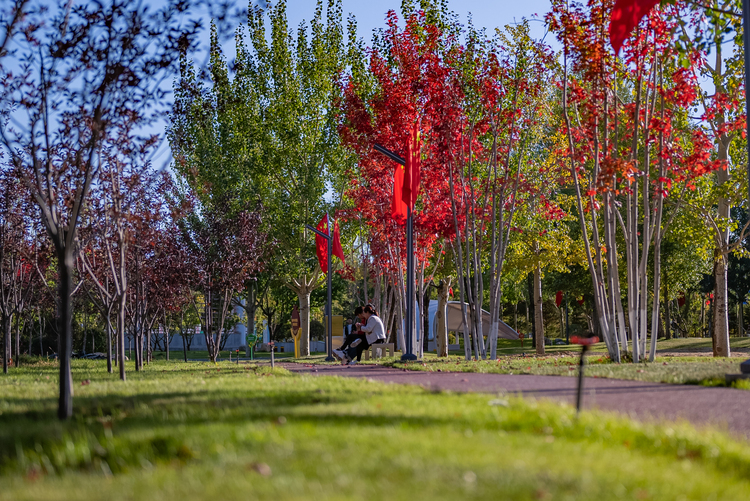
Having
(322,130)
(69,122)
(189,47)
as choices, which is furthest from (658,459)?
(322,130)

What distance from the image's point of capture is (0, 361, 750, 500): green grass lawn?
131 inches

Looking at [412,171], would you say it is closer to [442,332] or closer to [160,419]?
[442,332]

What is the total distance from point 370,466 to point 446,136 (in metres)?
14.2

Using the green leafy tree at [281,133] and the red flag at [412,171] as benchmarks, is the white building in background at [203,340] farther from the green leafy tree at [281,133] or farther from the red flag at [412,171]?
the red flag at [412,171]

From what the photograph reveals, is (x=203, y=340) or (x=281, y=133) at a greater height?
(x=281, y=133)

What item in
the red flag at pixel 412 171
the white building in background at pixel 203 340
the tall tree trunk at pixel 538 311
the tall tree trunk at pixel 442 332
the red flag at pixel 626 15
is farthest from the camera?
the white building in background at pixel 203 340

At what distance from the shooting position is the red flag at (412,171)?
17.2m

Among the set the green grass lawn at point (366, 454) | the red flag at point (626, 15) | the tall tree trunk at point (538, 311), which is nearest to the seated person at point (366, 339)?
the red flag at point (626, 15)

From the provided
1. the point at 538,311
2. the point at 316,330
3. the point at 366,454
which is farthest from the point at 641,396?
the point at 316,330

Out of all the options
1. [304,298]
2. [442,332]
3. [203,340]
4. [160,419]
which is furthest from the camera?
[203,340]

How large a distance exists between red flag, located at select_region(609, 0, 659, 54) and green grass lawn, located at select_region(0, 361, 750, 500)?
4.82m

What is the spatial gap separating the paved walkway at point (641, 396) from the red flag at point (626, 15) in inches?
165

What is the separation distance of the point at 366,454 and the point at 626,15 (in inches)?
268

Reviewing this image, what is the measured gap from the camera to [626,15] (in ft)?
28.2
